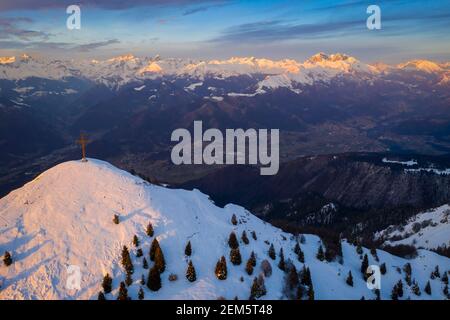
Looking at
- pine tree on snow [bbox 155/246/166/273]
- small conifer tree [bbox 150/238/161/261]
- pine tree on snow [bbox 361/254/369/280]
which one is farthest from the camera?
pine tree on snow [bbox 361/254/369/280]

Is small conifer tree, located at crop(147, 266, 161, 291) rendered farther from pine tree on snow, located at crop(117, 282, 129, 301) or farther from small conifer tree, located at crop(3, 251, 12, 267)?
small conifer tree, located at crop(3, 251, 12, 267)

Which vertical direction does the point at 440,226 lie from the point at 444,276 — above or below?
below

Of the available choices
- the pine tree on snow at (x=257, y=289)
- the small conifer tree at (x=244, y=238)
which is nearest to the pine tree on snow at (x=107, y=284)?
the pine tree on snow at (x=257, y=289)

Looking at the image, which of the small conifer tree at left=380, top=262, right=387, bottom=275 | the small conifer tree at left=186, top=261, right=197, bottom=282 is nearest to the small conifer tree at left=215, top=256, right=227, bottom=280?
the small conifer tree at left=186, top=261, right=197, bottom=282
